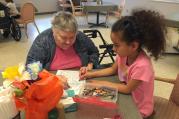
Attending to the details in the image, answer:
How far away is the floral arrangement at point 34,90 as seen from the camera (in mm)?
914

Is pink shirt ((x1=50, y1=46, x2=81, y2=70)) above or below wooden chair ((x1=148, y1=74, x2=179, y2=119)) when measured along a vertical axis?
above

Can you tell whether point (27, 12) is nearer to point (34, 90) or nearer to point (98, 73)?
point (98, 73)

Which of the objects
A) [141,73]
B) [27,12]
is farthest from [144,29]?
[27,12]

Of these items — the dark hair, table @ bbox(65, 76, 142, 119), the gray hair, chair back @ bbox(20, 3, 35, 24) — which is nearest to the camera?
table @ bbox(65, 76, 142, 119)

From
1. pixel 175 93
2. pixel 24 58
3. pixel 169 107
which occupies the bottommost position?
pixel 24 58

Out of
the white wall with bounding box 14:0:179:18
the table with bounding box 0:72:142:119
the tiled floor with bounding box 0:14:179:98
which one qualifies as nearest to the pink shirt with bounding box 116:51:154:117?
the table with bounding box 0:72:142:119

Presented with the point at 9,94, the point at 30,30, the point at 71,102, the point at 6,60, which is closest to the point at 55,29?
the point at 71,102

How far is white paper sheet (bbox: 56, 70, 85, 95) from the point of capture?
1353 millimetres

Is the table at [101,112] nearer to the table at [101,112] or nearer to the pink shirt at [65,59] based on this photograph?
the table at [101,112]

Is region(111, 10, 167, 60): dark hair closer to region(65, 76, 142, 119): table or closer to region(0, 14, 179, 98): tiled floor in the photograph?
region(65, 76, 142, 119): table

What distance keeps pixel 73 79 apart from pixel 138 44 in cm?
44

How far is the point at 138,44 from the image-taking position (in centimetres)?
135

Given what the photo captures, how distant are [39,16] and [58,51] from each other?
19.3 feet

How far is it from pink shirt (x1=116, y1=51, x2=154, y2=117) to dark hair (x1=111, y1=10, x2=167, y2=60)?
8 cm
